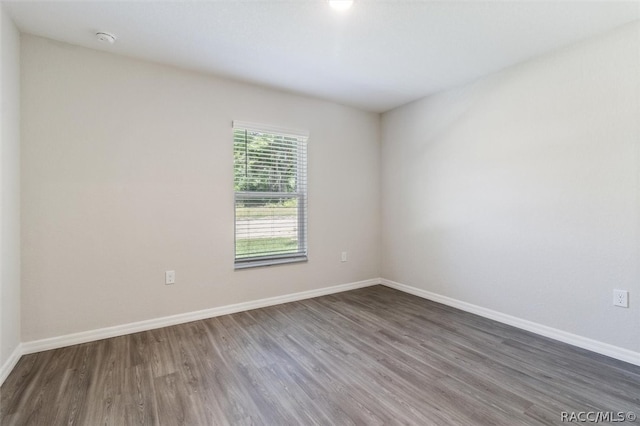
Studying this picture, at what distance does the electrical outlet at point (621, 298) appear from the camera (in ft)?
6.98

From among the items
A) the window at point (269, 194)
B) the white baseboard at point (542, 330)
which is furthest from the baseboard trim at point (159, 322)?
the white baseboard at point (542, 330)

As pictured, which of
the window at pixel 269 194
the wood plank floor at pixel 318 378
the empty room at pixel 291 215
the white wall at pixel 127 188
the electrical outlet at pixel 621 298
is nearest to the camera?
the wood plank floor at pixel 318 378

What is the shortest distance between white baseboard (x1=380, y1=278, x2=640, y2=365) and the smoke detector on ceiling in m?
3.83

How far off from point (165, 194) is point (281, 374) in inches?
73.0

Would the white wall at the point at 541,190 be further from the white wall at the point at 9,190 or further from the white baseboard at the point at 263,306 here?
the white wall at the point at 9,190

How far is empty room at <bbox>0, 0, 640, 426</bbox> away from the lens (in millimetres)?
1833

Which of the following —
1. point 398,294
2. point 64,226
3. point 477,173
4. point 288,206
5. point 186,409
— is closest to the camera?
point 186,409

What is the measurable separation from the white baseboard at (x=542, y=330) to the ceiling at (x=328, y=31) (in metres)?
2.31

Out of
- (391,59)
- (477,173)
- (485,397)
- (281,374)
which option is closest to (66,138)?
(281,374)

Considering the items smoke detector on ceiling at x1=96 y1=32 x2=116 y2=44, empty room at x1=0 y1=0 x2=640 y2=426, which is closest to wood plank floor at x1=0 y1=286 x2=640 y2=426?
empty room at x1=0 y1=0 x2=640 y2=426

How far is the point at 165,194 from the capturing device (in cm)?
273

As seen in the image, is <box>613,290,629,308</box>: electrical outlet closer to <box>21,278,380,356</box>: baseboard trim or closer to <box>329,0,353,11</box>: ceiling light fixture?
<box>21,278,380,356</box>: baseboard trim

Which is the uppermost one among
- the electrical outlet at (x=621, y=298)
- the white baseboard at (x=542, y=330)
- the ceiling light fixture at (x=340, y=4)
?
the ceiling light fixture at (x=340, y=4)

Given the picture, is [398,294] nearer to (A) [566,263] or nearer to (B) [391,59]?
(A) [566,263]
